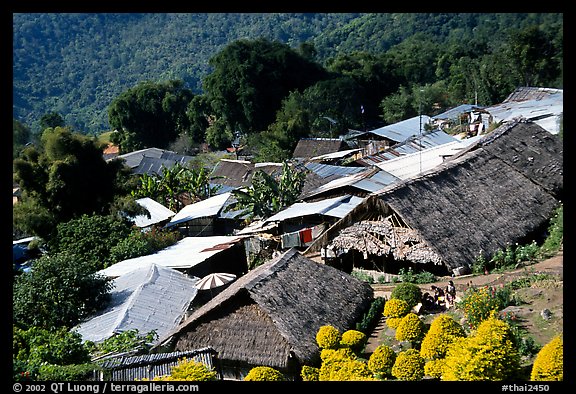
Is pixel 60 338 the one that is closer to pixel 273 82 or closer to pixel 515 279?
pixel 515 279

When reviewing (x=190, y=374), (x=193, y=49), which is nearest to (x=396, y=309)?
(x=190, y=374)

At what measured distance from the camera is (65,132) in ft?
73.5

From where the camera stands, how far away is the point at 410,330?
1073cm

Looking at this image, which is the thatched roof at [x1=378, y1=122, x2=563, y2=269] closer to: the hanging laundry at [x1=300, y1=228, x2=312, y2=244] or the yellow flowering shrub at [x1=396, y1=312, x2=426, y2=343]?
the hanging laundry at [x1=300, y1=228, x2=312, y2=244]

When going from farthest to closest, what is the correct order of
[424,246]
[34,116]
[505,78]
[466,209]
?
[34,116] < [505,78] < [466,209] < [424,246]

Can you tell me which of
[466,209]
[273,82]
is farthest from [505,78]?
[466,209]

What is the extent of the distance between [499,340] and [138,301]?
8.34 m

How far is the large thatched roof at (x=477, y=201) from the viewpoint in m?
15.1

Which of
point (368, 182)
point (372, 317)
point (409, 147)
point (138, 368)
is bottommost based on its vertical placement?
point (409, 147)

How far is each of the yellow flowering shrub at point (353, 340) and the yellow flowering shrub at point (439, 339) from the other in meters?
1.53

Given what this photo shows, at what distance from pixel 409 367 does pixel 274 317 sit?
2.84 m

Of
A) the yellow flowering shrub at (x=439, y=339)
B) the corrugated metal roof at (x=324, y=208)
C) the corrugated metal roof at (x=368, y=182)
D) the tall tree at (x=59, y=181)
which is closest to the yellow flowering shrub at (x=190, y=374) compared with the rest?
the yellow flowering shrub at (x=439, y=339)

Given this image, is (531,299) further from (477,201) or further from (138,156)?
(138,156)

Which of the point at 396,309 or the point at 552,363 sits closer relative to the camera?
the point at 552,363
